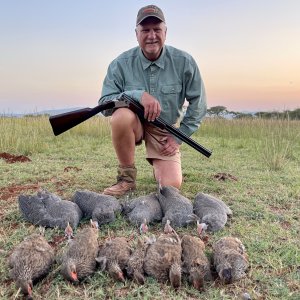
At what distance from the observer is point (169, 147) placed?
5.89 m

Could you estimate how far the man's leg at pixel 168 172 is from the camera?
18.8 ft

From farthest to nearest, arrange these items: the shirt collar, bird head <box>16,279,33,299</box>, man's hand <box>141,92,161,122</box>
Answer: the shirt collar → man's hand <box>141,92,161,122</box> → bird head <box>16,279,33,299</box>

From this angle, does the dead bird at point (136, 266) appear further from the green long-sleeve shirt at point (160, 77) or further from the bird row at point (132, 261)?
the green long-sleeve shirt at point (160, 77)


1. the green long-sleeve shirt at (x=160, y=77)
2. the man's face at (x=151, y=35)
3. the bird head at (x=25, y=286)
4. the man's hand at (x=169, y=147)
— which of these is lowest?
the bird head at (x=25, y=286)

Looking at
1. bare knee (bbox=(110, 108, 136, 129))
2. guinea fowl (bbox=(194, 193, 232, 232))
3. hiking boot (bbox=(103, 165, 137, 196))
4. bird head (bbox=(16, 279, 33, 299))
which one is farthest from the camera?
hiking boot (bbox=(103, 165, 137, 196))

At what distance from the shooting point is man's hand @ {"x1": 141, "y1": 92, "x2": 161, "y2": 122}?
5.09 m

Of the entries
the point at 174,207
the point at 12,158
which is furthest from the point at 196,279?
the point at 12,158

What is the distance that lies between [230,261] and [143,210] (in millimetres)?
1358

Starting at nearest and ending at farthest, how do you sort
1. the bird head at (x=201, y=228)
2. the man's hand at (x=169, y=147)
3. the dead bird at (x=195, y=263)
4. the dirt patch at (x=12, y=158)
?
the dead bird at (x=195, y=263)
the bird head at (x=201, y=228)
the man's hand at (x=169, y=147)
the dirt patch at (x=12, y=158)

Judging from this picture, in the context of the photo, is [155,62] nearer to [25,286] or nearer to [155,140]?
[155,140]

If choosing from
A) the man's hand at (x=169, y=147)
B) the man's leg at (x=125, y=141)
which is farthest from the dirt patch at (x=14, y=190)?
the man's hand at (x=169, y=147)

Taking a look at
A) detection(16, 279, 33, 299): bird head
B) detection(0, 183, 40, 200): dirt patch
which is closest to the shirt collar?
detection(0, 183, 40, 200): dirt patch

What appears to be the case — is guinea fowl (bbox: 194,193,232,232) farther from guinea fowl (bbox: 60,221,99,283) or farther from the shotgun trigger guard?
the shotgun trigger guard

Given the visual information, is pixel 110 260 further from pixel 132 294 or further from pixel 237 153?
pixel 237 153
